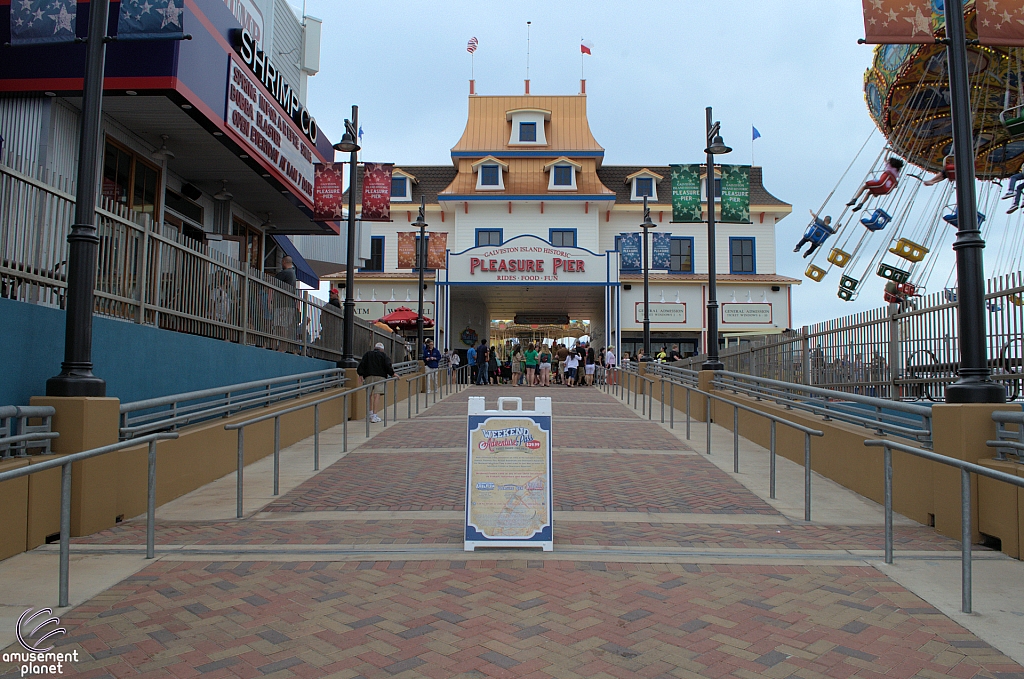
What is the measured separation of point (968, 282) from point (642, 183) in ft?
114

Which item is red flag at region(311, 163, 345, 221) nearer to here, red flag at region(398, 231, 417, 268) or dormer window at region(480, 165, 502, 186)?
red flag at region(398, 231, 417, 268)

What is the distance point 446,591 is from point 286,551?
1.71 meters

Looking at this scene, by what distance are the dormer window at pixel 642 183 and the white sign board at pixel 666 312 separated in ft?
18.4

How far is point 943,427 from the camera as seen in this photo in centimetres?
716

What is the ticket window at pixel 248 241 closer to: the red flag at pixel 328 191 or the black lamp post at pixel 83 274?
the red flag at pixel 328 191

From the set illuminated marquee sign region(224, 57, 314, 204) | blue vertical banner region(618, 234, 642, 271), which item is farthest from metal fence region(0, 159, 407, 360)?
blue vertical banner region(618, 234, 642, 271)

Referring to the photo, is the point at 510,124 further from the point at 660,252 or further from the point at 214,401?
the point at 214,401

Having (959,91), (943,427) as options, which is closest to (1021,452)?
(943,427)

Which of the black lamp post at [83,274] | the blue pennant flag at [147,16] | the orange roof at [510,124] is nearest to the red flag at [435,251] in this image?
the orange roof at [510,124]

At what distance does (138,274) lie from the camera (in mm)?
9250

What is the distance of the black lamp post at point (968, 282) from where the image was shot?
705 cm

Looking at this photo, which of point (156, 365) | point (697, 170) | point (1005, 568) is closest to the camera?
point (1005, 568)

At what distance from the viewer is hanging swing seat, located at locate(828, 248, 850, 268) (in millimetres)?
22359

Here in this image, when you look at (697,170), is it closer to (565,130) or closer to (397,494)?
(397,494)
